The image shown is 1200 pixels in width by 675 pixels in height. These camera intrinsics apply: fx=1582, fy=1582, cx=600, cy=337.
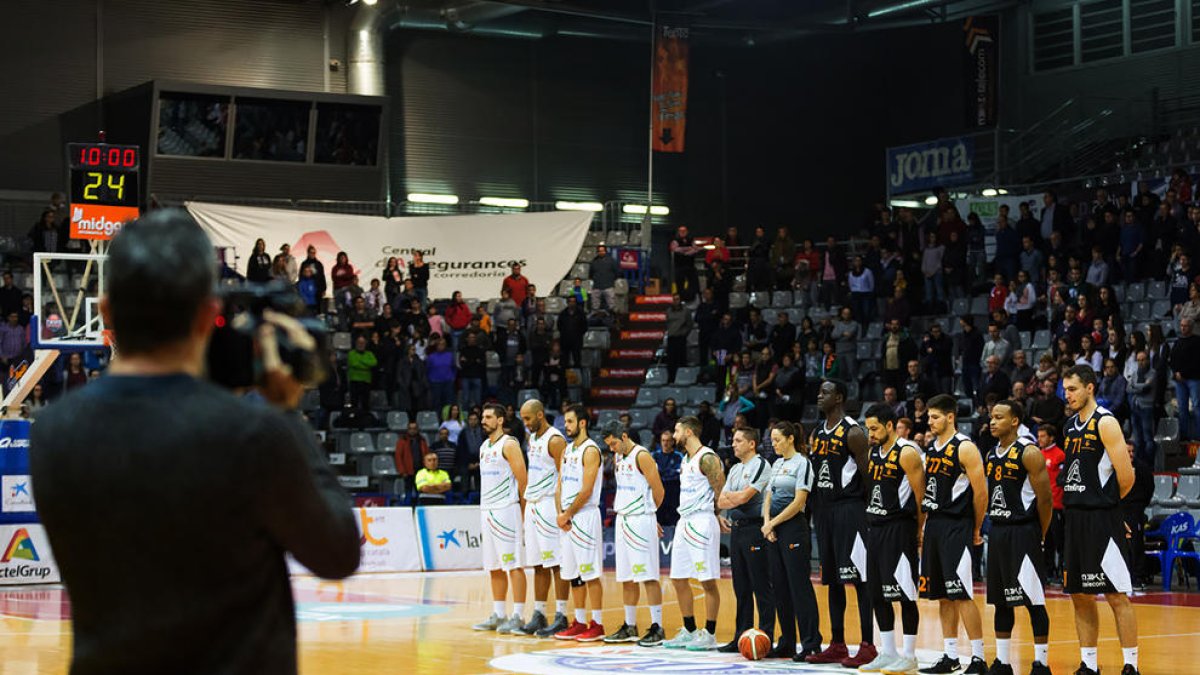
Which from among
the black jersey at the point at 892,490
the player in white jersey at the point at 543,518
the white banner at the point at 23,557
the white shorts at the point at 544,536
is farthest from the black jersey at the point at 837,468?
the white banner at the point at 23,557

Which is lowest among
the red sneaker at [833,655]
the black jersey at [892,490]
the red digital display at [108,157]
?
the red sneaker at [833,655]

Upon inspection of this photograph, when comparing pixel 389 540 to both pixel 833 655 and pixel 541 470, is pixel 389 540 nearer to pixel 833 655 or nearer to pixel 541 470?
pixel 541 470

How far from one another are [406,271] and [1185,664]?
22.6 m

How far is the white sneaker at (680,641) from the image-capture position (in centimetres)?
1480

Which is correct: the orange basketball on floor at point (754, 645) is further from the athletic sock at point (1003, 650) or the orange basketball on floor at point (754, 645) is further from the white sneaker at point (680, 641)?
the athletic sock at point (1003, 650)

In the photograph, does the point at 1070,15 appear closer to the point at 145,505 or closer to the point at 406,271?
the point at 406,271

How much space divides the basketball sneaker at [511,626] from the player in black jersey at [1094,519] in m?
6.24

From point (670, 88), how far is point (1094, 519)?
22.6m

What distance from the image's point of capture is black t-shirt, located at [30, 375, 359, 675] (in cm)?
287

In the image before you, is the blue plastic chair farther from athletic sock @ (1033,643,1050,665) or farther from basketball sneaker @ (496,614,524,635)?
basketball sneaker @ (496,614,524,635)

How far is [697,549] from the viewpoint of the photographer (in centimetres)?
1472

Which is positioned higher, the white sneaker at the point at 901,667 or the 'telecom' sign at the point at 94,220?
the 'telecom' sign at the point at 94,220

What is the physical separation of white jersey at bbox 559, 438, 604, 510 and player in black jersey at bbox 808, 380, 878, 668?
9.09ft

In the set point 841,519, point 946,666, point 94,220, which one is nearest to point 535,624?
point 841,519
